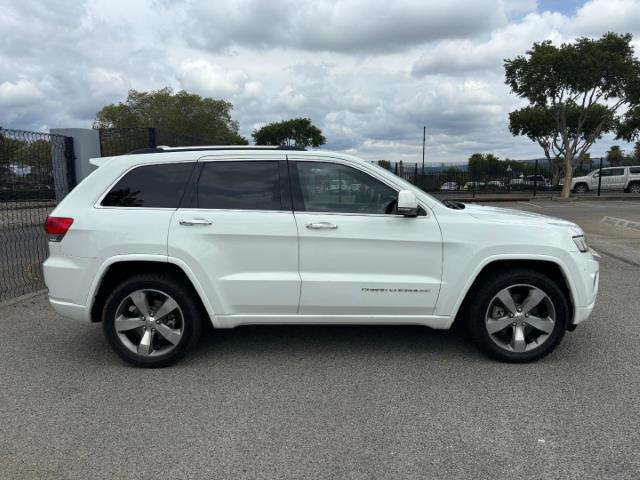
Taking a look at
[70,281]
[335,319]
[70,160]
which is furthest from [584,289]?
[70,160]

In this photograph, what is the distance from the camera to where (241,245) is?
12.5 feet

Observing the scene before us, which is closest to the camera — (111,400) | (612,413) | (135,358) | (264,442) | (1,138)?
(264,442)

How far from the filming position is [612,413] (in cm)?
320

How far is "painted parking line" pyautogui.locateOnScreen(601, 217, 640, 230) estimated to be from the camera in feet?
45.3

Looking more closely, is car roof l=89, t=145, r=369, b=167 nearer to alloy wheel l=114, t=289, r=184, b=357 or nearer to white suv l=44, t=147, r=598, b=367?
white suv l=44, t=147, r=598, b=367

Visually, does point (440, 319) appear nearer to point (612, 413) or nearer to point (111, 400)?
point (612, 413)

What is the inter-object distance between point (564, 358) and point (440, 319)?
1166 mm

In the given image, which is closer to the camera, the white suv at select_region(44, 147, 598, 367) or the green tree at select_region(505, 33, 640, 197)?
the white suv at select_region(44, 147, 598, 367)

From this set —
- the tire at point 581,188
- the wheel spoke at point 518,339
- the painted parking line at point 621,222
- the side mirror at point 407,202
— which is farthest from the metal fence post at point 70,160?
the tire at point 581,188

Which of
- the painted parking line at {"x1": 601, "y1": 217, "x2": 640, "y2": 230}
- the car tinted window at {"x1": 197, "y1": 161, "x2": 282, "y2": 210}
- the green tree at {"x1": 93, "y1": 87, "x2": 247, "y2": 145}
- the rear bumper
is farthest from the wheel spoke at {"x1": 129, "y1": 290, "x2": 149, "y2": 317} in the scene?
the green tree at {"x1": 93, "y1": 87, "x2": 247, "y2": 145}

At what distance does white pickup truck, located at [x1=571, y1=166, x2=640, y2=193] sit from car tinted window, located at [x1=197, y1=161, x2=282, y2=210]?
29.2 m

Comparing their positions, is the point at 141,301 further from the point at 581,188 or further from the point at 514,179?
the point at 581,188

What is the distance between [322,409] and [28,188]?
5.67 metres

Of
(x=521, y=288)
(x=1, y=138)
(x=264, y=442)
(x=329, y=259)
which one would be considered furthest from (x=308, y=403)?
(x=1, y=138)
